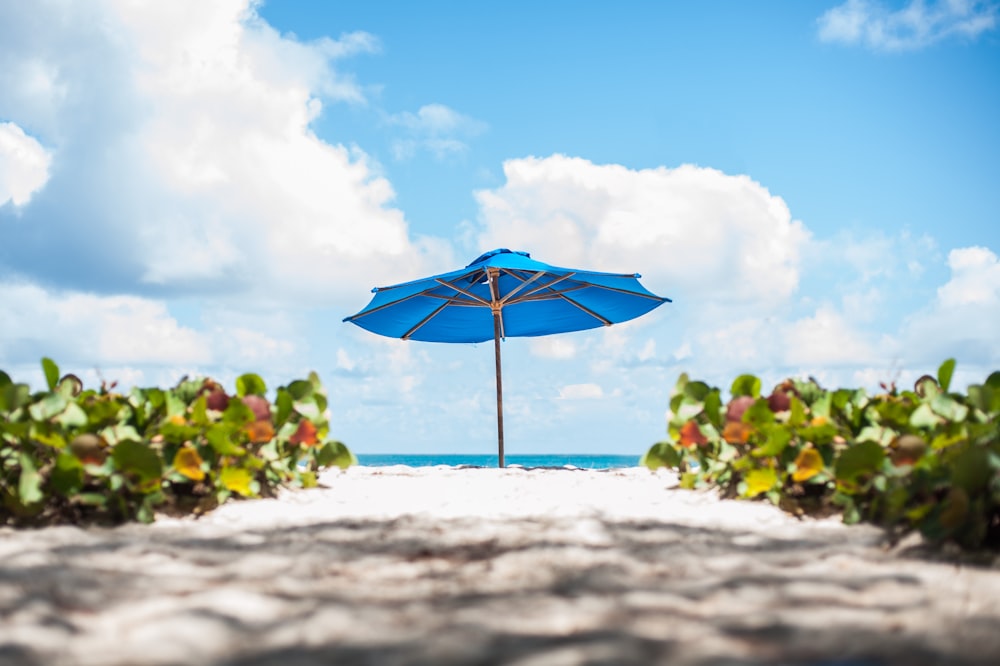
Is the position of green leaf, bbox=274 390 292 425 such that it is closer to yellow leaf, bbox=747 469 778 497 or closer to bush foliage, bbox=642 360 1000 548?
bush foliage, bbox=642 360 1000 548

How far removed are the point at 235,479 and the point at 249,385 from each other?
0.70 meters

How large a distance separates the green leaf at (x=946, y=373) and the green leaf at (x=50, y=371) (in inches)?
161

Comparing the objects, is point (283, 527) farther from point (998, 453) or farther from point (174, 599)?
point (998, 453)

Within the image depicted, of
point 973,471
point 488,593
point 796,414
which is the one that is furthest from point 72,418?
point 973,471

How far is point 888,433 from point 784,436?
47 centimetres

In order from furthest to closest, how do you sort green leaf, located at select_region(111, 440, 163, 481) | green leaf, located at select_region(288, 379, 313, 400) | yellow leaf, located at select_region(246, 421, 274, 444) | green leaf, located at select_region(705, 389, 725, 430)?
green leaf, located at select_region(288, 379, 313, 400) → green leaf, located at select_region(705, 389, 725, 430) → yellow leaf, located at select_region(246, 421, 274, 444) → green leaf, located at select_region(111, 440, 163, 481)

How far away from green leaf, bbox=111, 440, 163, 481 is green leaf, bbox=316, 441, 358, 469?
1386 millimetres

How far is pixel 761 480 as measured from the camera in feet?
11.8

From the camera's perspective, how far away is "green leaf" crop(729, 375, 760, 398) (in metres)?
4.22

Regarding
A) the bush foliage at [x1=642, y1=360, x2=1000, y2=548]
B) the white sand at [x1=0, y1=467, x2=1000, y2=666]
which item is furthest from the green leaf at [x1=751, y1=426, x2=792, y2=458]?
the white sand at [x1=0, y1=467, x2=1000, y2=666]

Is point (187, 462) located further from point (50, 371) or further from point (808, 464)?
point (808, 464)

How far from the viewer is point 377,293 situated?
7.63 metres

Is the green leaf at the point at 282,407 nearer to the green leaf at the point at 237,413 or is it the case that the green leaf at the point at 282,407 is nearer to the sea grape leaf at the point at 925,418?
the green leaf at the point at 237,413

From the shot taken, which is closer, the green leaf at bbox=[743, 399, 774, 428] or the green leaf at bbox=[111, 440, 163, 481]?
the green leaf at bbox=[111, 440, 163, 481]
